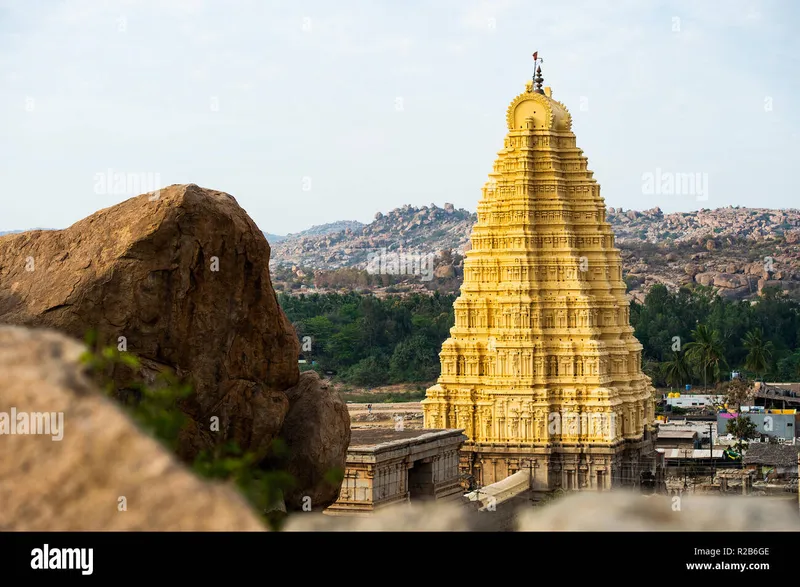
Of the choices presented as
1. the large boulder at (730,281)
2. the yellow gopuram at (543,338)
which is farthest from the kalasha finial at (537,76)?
the large boulder at (730,281)

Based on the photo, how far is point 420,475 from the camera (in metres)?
33.9

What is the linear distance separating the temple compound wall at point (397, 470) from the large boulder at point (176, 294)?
13.1m

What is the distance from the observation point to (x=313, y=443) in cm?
1442

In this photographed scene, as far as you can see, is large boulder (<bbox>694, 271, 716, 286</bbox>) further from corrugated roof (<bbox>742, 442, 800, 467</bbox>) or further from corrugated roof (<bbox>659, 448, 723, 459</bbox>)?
corrugated roof (<bbox>742, 442, 800, 467</bbox>)

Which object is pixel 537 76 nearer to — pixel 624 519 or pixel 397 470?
pixel 397 470

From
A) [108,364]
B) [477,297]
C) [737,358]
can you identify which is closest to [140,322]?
[108,364]

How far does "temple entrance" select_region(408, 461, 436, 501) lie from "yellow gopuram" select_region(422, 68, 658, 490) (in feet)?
32.6

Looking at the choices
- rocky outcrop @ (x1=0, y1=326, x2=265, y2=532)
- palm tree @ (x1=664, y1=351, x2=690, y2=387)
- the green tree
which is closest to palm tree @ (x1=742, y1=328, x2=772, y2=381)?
palm tree @ (x1=664, y1=351, x2=690, y2=387)

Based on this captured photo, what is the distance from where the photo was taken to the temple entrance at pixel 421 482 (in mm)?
33406

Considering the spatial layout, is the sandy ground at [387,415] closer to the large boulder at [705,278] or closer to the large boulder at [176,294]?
the large boulder at [176,294]

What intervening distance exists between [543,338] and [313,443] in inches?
1214

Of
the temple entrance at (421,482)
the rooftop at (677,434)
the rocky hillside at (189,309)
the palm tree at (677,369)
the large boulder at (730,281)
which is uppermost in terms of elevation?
the large boulder at (730,281)

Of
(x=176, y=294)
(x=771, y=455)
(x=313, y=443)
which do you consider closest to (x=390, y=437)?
(x=313, y=443)
